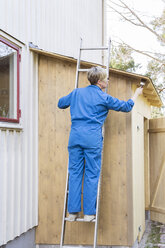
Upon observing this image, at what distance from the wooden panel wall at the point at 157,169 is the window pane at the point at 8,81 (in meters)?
4.02

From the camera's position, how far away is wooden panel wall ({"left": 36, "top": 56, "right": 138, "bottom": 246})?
5031 millimetres

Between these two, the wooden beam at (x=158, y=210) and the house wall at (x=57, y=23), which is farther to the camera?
the wooden beam at (x=158, y=210)

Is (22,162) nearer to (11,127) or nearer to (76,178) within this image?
(11,127)

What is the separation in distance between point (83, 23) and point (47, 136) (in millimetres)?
4014

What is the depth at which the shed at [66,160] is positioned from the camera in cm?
503

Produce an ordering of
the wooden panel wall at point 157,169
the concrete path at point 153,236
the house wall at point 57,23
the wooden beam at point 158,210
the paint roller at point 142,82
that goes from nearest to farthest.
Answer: the house wall at point 57,23
the paint roller at point 142,82
the concrete path at point 153,236
the wooden beam at point 158,210
the wooden panel wall at point 157,169

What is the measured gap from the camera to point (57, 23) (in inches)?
262

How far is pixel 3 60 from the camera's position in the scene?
446cm

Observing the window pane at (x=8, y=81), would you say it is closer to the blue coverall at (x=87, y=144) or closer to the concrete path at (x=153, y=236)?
the blue coverall at (x=87, y=144)

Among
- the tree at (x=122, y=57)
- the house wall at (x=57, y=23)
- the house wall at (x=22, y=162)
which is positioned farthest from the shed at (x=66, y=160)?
the tree at (x=122, y=57)

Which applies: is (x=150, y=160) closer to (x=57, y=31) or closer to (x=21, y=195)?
(x=57, y=31)

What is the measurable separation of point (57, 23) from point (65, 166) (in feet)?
9.37

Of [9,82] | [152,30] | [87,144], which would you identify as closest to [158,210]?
[87,144]

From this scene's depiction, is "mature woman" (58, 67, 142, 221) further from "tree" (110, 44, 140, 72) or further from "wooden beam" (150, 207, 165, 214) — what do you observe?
"tree" (110, 44, 140, 72)
